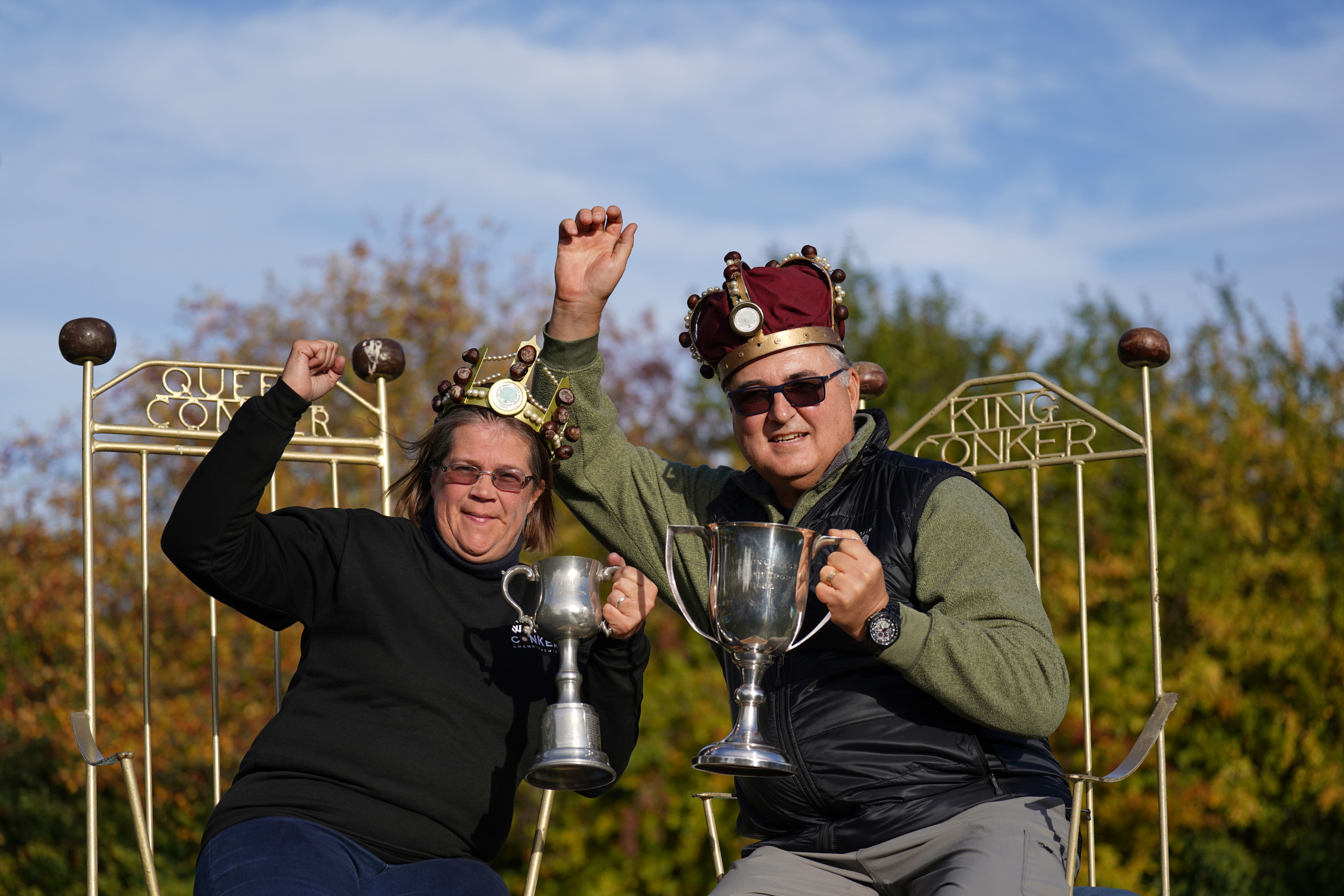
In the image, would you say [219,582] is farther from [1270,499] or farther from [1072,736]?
[1270,499]

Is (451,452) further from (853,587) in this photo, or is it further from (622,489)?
(853,587)

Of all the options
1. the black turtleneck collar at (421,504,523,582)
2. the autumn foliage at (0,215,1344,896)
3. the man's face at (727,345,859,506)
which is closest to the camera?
the man's face at (727,345,859,506)

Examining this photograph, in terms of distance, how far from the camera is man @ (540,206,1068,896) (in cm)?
258

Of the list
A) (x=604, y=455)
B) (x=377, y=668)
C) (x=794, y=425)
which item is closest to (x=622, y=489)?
(x=604, y=455)

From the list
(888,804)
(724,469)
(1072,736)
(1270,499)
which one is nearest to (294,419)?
(724,469)

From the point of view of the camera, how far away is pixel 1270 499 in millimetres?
8617

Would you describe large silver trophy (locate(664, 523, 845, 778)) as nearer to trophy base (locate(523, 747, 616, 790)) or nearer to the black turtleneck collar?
trophy base (locate(523, 747, 616, 790))

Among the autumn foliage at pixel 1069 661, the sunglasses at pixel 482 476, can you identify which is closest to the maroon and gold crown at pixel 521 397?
the sunglasses at pixel 482 476

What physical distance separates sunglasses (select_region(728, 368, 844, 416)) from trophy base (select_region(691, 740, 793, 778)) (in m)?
0.83

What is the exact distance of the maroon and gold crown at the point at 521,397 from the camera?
10.2 ft

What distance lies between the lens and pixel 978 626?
8.57ft

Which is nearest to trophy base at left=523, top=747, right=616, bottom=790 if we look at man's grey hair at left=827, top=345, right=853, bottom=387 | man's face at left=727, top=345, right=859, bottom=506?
man's face at left=727, top=345, right=859, bottom=506

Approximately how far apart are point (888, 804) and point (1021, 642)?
0.45m

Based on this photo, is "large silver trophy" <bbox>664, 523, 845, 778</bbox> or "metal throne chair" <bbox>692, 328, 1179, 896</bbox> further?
"metal throne chair" <bbox>692, 328, 1179, 896</bbox>
